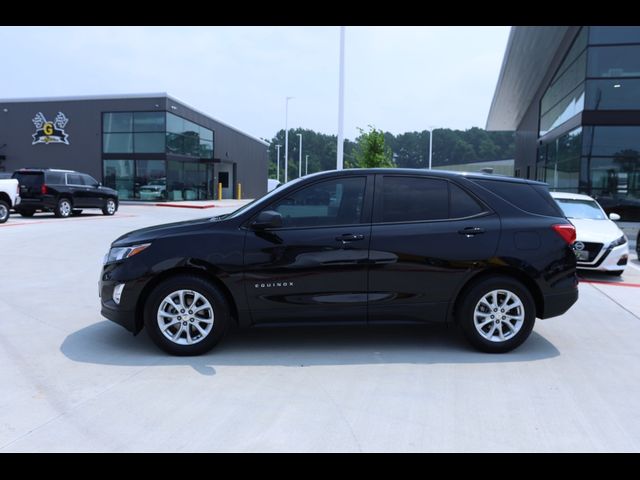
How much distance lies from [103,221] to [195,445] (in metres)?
17.8

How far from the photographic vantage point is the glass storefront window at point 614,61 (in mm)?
19125

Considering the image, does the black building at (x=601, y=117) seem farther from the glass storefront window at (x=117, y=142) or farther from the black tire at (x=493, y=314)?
the glass storefront window at (x=117, y=142)

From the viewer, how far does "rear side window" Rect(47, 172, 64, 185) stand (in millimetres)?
19938

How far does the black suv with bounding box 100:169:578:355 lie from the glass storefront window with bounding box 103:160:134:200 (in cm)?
3144

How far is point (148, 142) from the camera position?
3406 cm

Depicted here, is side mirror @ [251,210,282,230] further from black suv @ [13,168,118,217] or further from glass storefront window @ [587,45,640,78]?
glass storefront window @ [587,45,640,78]

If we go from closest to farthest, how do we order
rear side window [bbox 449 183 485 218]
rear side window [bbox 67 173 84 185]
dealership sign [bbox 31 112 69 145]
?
rear side window [bbox 449 183 485 218] < rear side window [bbox 67 173 84 185] < dealership sign [bbox 31 112 69 145]

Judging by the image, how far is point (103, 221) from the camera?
19.5 m

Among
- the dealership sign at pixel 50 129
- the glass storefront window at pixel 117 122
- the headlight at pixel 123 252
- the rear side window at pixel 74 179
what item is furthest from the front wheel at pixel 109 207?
the headlight at pixel 123 252

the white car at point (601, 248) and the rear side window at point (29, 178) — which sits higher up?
the rear side window at point (29, 178)

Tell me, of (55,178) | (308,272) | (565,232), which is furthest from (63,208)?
(565,232)

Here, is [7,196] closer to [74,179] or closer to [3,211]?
[3,211]

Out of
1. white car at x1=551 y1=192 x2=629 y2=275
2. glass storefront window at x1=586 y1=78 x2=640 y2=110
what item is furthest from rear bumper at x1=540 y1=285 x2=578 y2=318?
glass storefront window at x1=586 y1=78 x2=640 y2=110

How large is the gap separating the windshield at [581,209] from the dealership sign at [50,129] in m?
33.0
